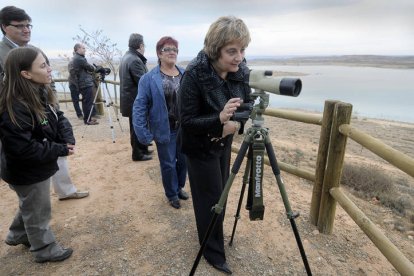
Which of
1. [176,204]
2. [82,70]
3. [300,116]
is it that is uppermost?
[82,70]

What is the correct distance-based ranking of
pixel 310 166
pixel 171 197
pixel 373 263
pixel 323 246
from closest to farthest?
1. pixel 373 263
2. pixel 323 246
3. pixel 171 197
4. pixel 310 166

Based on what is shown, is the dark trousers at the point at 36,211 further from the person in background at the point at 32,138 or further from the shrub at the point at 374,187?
the shrub at the point at 374,187

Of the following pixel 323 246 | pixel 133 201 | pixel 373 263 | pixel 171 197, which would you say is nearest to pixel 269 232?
pixel 323 246

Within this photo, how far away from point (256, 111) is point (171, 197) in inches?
85.3

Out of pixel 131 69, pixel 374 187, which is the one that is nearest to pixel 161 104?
pixel 131 69

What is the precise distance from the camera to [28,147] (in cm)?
220

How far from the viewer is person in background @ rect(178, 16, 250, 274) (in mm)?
1949

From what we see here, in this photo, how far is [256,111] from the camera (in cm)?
180

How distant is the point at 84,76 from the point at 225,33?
6.70m

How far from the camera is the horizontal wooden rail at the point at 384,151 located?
1907 millimetres

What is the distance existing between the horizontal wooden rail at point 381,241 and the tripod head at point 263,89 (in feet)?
4.34

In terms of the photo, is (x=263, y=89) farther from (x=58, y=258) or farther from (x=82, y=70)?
(x=82, y=70)

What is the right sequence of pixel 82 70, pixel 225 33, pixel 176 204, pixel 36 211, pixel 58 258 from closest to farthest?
pixel 225 33 < pixel 36 211 < pixel 58 258 < pixel 176 204 < pixel 82 70

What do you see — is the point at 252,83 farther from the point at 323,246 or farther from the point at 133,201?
the point at 133,201
